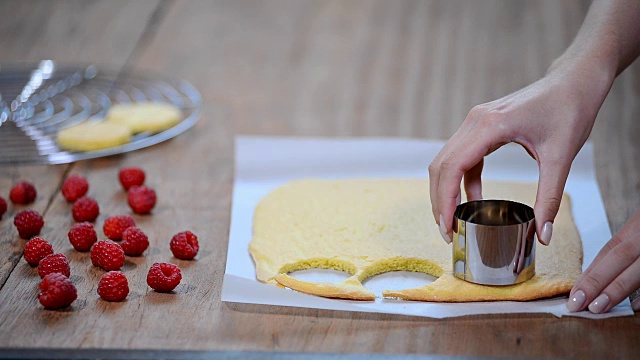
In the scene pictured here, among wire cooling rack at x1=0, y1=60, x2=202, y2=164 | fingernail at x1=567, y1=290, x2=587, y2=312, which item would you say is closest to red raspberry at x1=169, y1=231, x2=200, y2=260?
wire cooling rack at x1=0, y1=60, x2=202, y2=164

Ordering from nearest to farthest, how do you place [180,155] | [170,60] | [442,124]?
[180,155] < [442,124] < [170,60]

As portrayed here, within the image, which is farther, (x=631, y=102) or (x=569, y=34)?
(x=569, y=34)

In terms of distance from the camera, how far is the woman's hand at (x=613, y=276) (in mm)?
1151

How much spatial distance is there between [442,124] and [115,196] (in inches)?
29.7

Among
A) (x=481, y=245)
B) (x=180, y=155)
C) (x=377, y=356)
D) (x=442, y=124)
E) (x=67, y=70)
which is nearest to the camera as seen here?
(x=377, y=356)

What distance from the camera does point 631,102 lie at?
6.93 feet

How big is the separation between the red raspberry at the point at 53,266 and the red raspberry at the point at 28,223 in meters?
0.16

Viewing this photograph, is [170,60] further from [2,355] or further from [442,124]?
[2,355]

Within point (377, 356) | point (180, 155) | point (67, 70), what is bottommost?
point (377, 356)

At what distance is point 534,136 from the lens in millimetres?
1214

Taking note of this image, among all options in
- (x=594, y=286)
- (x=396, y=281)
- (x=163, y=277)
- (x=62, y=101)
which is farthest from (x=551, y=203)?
(x=62, y=101)

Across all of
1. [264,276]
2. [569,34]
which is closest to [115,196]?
[264,276]

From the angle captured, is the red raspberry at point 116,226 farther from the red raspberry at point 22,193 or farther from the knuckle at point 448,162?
the knuckle at point 448,162

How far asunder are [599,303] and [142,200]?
30.9 inches
